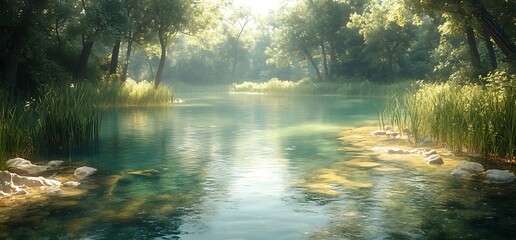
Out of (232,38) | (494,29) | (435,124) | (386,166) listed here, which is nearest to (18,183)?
(386,166)

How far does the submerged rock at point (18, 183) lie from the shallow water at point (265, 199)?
2.51 feet

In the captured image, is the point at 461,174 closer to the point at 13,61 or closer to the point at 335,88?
the point at 13,61

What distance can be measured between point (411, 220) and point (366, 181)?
3.18 meters

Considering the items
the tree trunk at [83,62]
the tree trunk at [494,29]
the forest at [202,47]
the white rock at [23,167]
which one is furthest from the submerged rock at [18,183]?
the tree trunk at [83,62]

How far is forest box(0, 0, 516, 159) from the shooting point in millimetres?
20266

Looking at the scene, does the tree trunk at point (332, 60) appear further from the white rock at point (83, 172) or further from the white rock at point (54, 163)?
the white rock at point (83, 172)

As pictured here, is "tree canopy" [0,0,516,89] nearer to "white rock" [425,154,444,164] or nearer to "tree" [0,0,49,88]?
"tree" [0,0,49,88]

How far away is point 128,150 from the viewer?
1688 centimetres

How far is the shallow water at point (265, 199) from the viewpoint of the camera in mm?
7879

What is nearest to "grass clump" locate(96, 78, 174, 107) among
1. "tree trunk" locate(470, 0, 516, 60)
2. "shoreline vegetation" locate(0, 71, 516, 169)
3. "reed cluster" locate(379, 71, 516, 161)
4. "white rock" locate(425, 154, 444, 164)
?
"shoreline vegetation" locate(0, 71, 516, 169)

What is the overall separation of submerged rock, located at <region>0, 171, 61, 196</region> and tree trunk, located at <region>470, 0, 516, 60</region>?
17938mm

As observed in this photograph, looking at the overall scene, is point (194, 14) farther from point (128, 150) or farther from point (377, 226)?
point (377, 226)

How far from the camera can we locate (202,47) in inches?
2217

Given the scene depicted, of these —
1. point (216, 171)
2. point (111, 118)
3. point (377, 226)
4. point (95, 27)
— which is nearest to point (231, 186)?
point (216, 171)
